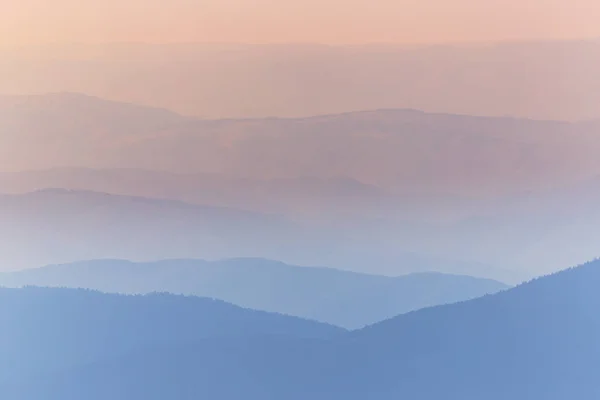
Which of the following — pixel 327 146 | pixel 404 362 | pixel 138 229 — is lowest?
pixel 404 362

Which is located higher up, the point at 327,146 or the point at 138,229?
the point at 327,146

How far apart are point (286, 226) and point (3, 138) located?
71 cm

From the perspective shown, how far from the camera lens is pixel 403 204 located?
1.03 metres

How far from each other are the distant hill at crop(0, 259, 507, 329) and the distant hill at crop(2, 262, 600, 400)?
0.12ft

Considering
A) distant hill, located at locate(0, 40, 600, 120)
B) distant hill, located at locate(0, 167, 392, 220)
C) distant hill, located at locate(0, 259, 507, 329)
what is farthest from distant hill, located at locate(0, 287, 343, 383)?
distant hill, located at locate(0, 40, 600, 120)

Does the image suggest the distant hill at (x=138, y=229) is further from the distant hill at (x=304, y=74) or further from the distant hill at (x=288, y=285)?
the distant hill at (x=304, y=74)

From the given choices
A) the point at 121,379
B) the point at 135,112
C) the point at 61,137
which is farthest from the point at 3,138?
the point at 121,379

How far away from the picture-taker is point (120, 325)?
1.03 m

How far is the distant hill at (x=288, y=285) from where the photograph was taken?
3.38 ft

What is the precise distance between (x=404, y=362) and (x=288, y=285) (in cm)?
33

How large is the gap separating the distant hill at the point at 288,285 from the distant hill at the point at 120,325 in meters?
0.02

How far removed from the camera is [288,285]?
1.03m

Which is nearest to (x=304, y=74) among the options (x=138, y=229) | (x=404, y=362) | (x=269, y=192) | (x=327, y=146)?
(x=327, y=146)

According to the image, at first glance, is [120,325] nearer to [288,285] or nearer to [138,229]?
[138,229]
